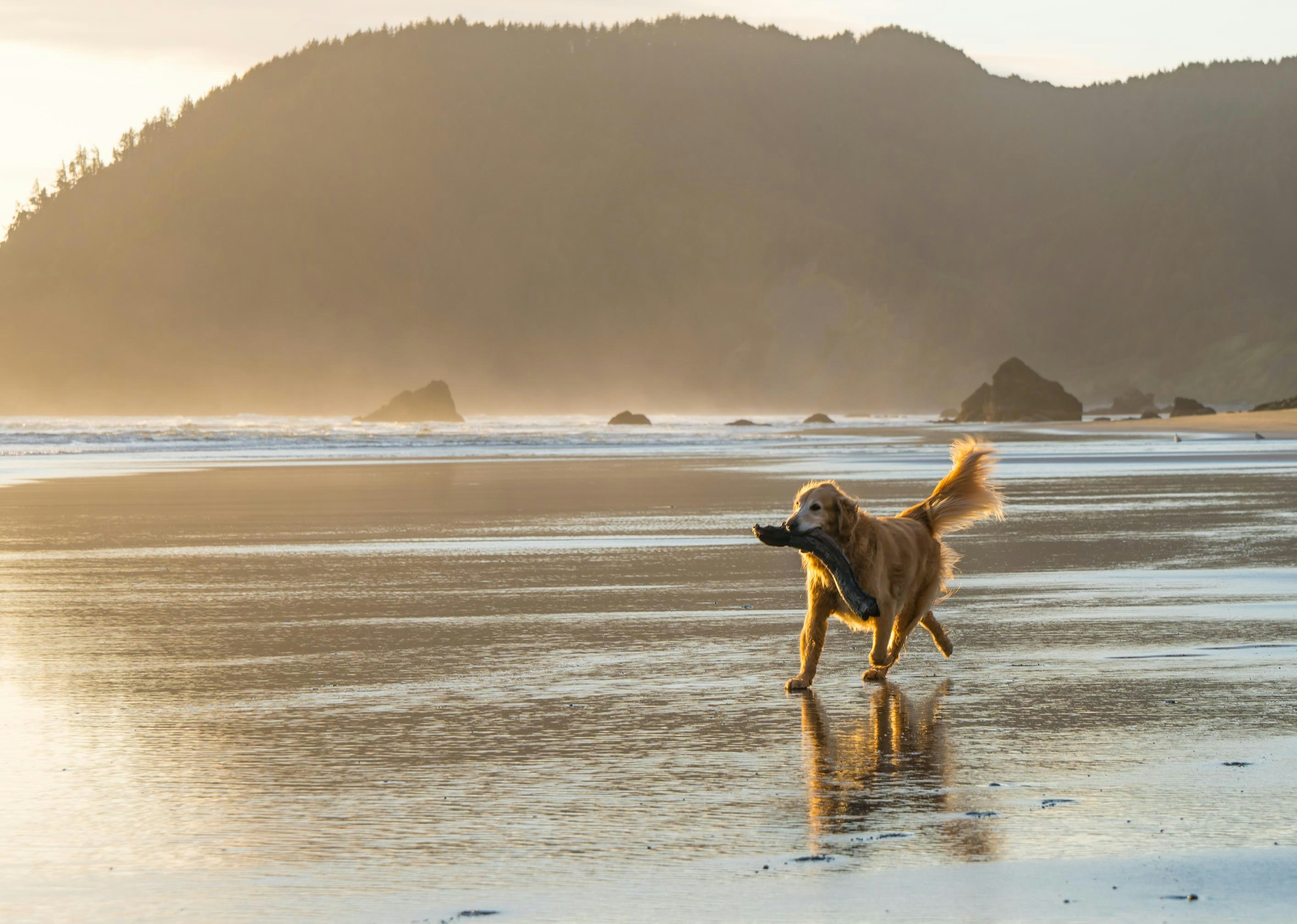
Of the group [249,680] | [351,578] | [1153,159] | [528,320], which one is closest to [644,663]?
[249,680]

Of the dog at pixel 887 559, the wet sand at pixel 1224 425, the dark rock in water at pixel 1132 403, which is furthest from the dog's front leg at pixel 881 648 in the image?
the dark rock in water at pixel 1132 403

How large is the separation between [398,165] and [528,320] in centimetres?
1962

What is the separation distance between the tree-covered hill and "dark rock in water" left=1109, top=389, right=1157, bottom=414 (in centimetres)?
4725

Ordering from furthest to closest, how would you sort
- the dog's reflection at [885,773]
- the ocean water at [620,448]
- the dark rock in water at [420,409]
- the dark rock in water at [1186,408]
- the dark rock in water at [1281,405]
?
the dark rock in water at [420,409] < the dark rock in water at [1186,408] < the dark rock in water at [1281,405] < the ocean water at [620,448] < the dog's reflection at [885,773]

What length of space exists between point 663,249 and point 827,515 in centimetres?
15415

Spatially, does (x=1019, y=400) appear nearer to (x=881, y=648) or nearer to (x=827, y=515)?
(x=881, y=648)

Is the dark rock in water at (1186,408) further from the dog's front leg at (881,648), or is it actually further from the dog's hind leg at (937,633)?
the dog's front leg at (881,648)

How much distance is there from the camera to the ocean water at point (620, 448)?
27891 millimetres

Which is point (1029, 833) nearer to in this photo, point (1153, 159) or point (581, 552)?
point (581, 552)

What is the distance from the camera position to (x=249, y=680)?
7.79 metres

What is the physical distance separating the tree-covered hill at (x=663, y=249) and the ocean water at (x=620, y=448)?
317 feet

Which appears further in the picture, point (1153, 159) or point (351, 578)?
point (1153, 159)

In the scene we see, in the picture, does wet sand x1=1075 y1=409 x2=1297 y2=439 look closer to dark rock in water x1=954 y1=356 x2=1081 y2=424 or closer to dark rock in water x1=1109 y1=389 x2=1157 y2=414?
dark rock in water x1=954 y1=356 x2=1081 y2=424

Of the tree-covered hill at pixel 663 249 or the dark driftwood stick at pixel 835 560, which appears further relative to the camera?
the tree-covered hill at pixel 663 249
